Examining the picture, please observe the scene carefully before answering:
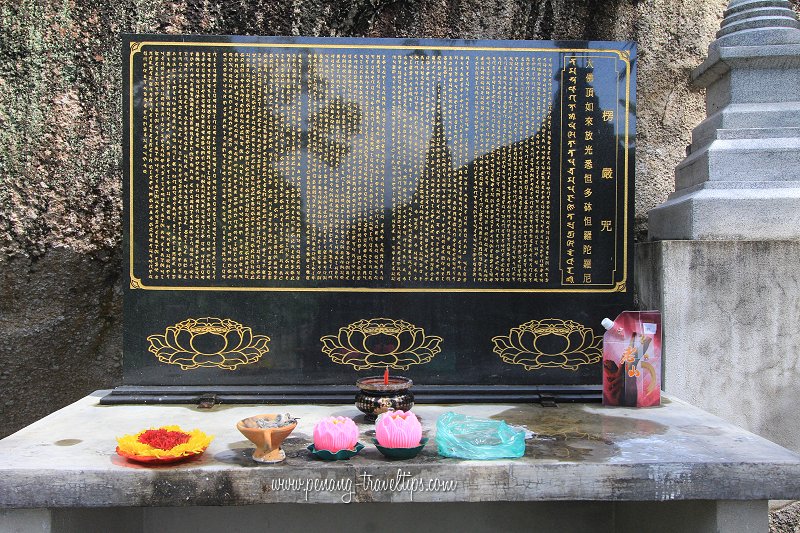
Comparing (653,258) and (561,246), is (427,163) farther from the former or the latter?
(653,258)

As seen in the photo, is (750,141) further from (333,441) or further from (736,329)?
(333,441)

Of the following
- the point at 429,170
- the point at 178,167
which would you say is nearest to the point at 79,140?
the point at 178,167

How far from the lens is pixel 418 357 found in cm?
431

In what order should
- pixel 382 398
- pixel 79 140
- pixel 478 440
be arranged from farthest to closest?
pixel 79 140 → pixel 382 398 → pixel 478 440

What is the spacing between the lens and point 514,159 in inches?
173

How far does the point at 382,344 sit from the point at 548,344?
3.71 feet

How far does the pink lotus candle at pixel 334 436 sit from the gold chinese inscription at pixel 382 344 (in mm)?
1292

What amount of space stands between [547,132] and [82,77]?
3.67 metres

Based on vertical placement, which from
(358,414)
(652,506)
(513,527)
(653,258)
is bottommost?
(513,527)

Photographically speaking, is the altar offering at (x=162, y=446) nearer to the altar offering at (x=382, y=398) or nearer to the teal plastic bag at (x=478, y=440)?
the altar offering at (x=382, y=398)

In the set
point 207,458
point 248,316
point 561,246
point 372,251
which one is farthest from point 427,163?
point 207,458

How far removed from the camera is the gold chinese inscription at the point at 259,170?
14.1 ft

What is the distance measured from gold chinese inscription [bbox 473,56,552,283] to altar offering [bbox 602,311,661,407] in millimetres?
668

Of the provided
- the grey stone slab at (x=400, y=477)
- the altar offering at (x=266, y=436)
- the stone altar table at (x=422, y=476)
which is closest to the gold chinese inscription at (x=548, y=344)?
the stone altar table at (x=422, y=476)
